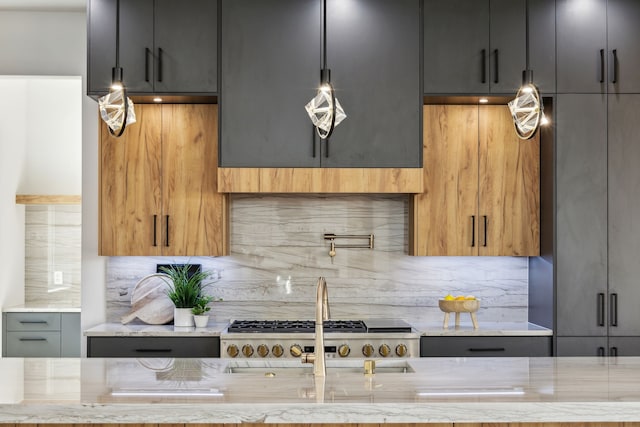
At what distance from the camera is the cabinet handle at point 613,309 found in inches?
154

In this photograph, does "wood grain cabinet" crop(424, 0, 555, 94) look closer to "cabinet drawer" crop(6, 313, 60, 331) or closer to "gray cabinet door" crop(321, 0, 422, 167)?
"gray cabinet door" crop(321, 0, 422, 167)

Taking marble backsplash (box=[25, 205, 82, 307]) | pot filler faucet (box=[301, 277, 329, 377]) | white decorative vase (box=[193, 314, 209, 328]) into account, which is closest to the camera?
pot filler faucet (box=[301, 277, 329, 377])

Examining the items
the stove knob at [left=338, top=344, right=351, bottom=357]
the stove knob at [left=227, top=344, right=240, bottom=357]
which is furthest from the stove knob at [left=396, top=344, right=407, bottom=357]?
the stove knob at [left=227, top=344, right=240, bottom=357]

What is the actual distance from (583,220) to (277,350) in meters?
1.95

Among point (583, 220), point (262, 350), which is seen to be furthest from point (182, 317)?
point (583, 220)

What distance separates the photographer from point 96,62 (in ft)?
12.8

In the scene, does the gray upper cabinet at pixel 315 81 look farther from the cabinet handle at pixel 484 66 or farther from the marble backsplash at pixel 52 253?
the marble backsplash at pixel 52 253

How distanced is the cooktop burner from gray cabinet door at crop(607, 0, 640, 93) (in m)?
2.09

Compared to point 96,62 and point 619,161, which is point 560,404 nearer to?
point 619,161

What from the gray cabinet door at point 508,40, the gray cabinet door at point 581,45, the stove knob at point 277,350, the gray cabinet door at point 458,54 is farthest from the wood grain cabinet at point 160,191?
the gray cabinet door at point 581,45

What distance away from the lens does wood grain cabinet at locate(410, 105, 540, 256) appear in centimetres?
412

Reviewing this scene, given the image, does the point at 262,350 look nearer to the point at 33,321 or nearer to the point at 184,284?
the point at 184,284

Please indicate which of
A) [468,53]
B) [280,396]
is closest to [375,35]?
[468,53]

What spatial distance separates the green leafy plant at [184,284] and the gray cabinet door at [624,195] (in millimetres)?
2512
